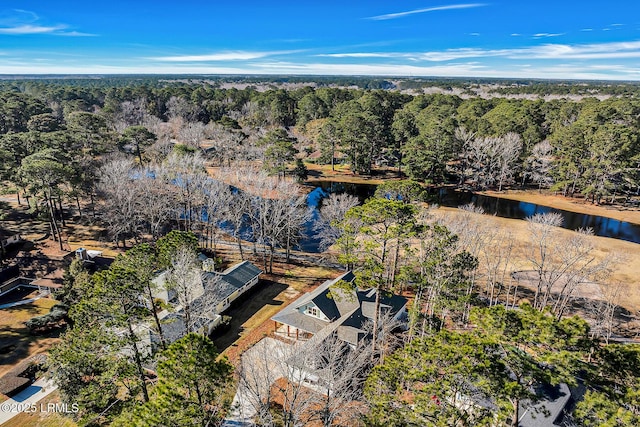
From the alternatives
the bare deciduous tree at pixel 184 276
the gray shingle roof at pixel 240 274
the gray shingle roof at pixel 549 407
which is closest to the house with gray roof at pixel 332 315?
the gray shingle roof at pixel 240 274

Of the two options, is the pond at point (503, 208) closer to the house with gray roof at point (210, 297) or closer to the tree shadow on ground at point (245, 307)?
the tree shadow on ground at point (245, 307)

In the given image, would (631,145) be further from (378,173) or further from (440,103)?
(440,103)

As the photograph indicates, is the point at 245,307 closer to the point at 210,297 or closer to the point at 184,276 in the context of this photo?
the point at 210,297

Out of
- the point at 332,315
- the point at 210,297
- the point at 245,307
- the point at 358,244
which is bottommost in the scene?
the point at 245,307

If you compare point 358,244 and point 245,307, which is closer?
point 358,244

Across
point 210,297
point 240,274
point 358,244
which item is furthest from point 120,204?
point 358,244
